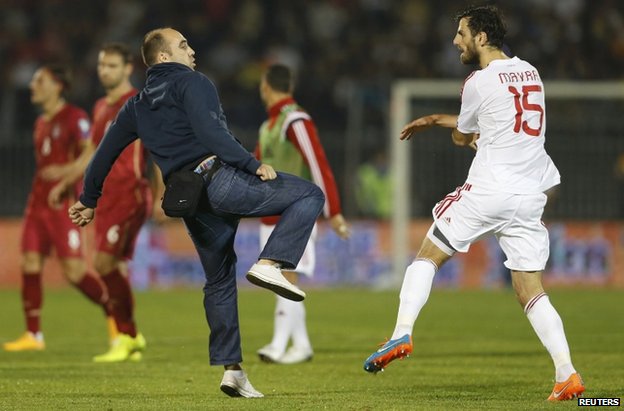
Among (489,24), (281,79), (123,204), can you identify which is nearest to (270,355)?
(123,204)

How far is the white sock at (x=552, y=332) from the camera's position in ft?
25.6

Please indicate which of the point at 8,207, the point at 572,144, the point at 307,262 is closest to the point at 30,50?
the point at 8,207

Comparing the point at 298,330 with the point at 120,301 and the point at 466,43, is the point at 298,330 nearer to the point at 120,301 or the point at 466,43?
the point at 120,301

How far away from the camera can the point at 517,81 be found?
7.92 metres

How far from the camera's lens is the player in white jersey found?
7902mm

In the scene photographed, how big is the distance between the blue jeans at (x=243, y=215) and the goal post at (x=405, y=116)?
13005mm

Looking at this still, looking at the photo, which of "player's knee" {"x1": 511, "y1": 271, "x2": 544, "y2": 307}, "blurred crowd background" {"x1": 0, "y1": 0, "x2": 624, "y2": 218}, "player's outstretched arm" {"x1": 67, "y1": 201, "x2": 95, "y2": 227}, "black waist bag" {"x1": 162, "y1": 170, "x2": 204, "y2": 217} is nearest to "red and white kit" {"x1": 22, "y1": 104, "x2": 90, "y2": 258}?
"player's outstretched arm" {"x1": 67, "y1": 201, "x2": 95, "y2": 227}

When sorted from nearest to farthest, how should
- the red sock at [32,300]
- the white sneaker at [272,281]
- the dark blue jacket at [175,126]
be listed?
1. the white sneaker at [272,281]
2. the dark blue jacket at [175,126]
3. the red sock at [32,300]

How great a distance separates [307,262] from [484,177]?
350cm


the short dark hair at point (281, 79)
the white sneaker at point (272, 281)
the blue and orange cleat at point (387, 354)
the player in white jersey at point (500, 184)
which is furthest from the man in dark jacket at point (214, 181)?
the short dark hair at point (281, 79)

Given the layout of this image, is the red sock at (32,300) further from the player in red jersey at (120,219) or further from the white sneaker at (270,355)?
the white sneaker at (270,355)

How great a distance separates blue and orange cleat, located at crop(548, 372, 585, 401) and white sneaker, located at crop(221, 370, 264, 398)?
1.85 m

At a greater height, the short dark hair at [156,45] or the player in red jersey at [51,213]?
the short dark hair at [156,45]

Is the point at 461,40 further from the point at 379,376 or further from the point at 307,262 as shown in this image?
the point at 307,262
